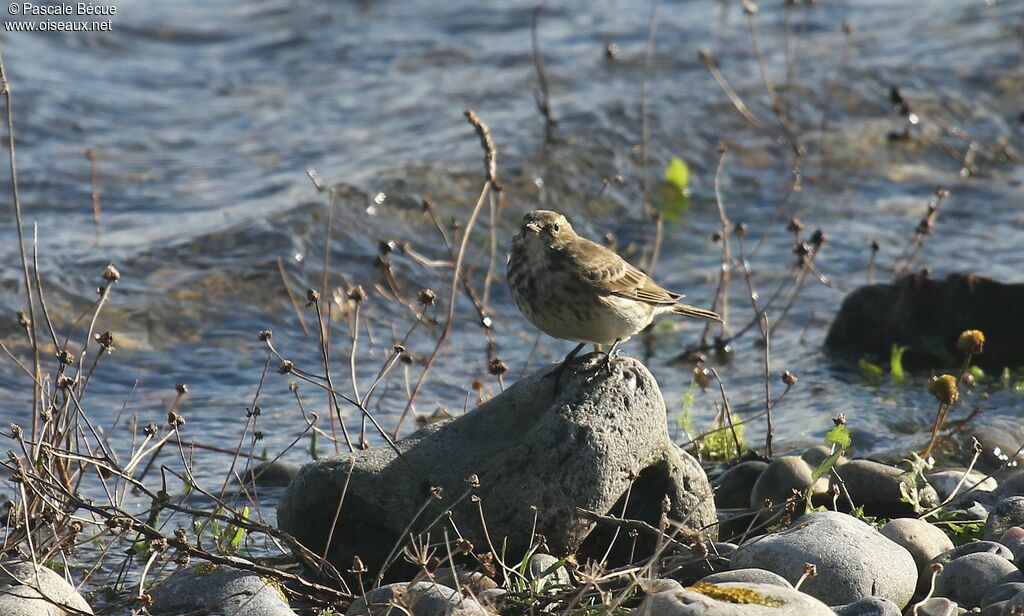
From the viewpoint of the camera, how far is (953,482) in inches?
291

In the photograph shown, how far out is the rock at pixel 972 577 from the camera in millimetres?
5848

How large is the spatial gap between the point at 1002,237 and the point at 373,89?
8.35 meters

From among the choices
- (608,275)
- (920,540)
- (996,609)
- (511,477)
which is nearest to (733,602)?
(996,609)

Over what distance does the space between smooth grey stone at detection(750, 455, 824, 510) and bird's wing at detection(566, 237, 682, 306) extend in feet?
3.77

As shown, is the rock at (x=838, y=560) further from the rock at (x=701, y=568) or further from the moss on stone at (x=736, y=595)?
the moss on stone at (x=736, y=595)

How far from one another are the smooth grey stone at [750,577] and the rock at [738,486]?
1654 mm

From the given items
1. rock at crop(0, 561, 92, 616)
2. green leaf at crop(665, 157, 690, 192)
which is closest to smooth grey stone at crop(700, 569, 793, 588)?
rock at crop(0, 561, 92, 616)

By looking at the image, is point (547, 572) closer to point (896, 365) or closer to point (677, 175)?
point (896, 365)

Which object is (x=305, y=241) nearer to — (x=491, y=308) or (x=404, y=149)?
(x=491, y=308)

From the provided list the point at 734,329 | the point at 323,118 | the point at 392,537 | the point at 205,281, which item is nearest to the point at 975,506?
the point at 392,537

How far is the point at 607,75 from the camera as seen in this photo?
18.5m

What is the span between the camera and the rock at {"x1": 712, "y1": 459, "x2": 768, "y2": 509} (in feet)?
24.1

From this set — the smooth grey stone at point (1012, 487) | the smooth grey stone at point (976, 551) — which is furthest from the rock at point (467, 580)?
the smooth grey stone at point (1012, 487)

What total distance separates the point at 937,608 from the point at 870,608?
287mm
